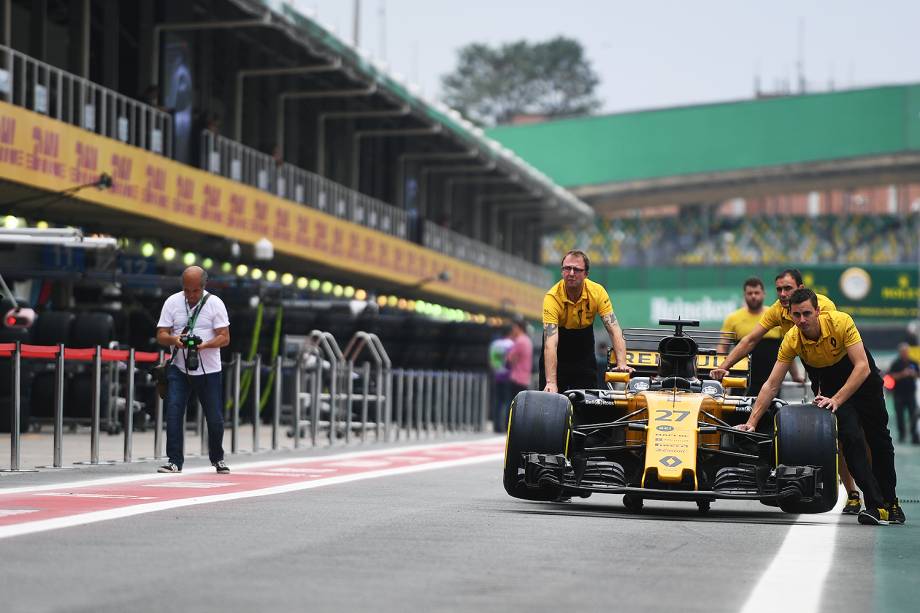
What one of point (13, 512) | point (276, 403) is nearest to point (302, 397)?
point (276, 403)

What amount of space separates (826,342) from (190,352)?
18.4 ft

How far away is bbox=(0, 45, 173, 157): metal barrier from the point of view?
76.1 feet

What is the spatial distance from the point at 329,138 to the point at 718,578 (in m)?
35.2

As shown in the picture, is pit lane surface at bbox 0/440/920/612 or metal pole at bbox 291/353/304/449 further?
metal pole at bbox 291/353/304/449

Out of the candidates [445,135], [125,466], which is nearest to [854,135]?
[445,135]

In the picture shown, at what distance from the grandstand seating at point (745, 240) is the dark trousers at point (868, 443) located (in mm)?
58632

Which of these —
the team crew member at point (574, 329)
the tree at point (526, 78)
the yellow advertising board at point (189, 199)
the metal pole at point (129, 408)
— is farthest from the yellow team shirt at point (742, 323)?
the tree at point (526, 78)

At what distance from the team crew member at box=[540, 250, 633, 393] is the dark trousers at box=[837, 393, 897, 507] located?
1.63 m

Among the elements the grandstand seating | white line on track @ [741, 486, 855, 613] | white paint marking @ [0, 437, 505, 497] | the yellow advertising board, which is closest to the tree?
the grandstand seating

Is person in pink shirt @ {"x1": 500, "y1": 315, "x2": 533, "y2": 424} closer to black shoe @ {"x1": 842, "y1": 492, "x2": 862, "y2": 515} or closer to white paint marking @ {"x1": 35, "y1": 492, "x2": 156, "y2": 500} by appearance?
black shoe @ {"x1": 842, "y1": 492, "x2": 862, "y2": 515}

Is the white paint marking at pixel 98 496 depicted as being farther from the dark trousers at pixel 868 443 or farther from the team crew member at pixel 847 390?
the dark trousers at pixel 868 443

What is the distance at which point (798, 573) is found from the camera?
8984mm

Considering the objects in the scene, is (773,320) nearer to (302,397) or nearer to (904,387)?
(302,397)

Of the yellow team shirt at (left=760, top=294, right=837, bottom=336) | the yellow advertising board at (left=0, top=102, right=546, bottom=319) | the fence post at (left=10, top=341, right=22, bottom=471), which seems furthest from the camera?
the yellow advertising board at (left=0, top=102, right=546, bottom=319)
